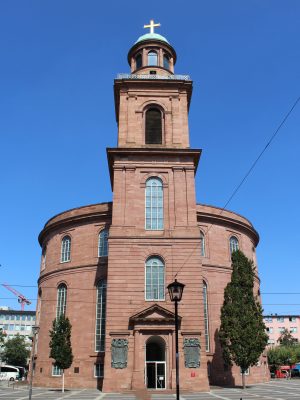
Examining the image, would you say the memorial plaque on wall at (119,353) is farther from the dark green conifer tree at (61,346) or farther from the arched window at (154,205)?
the arched window at (154,205)

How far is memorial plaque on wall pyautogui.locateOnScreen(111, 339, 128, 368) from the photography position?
28312 millimetres

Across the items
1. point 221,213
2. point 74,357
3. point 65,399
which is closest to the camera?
point 65,399

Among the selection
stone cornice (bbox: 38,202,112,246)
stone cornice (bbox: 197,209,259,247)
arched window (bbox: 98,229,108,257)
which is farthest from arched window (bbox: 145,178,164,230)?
stone cornice (bbox: 197,209,259,247)

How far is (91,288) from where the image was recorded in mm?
37031

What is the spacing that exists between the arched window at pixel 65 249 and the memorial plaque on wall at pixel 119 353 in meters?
12.8

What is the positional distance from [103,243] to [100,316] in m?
6.40

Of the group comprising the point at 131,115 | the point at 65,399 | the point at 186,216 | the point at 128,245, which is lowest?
the point at 65,399

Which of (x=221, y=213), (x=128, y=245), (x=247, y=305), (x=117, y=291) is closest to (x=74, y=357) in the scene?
(x=117, y=291)

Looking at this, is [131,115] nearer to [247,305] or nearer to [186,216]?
[186,216]

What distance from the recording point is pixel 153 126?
37656 millimetres

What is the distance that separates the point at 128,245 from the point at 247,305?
10.4m

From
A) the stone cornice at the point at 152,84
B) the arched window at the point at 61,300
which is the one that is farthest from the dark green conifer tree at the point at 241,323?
the stone cornice at the point at 152,84

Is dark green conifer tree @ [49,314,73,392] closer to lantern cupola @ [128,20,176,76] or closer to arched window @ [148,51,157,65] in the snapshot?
lantern cupola @ [128,20,176,76]

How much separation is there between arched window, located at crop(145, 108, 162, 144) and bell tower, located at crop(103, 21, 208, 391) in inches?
3.4
